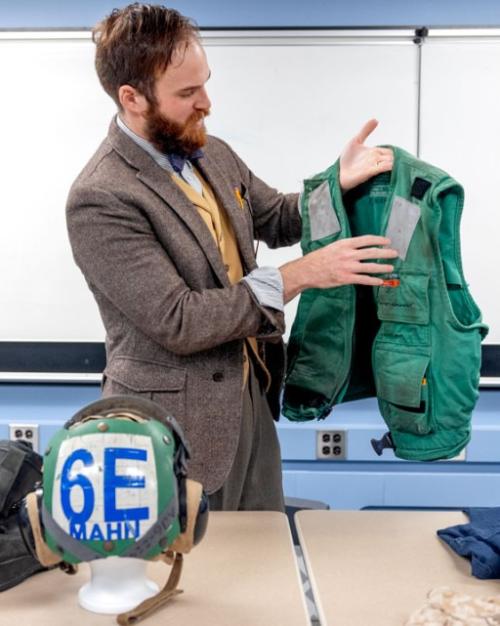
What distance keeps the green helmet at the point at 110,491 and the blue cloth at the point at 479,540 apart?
0.55 metres

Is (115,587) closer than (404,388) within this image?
Yes

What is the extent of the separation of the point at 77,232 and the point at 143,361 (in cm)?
32

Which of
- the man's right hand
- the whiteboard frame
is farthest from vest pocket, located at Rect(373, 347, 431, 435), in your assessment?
the whiteboard frame

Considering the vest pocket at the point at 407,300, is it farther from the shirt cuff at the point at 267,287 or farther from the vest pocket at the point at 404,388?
the shirt cuff at the point at 267,287

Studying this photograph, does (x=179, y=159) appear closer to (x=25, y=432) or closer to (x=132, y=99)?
(x=132, y=99)

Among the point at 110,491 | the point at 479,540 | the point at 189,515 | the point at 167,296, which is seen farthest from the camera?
the point at 167,296

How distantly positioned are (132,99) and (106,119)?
1102mm

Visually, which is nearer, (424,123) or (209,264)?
(209,264)

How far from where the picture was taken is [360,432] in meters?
2.79

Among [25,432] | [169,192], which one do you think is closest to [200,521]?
[169,192]

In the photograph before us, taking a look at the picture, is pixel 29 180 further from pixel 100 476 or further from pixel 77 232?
pixel 100 476

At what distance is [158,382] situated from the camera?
175cm

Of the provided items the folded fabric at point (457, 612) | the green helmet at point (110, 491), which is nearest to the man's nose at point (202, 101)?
the green helmet at point (110, 491)

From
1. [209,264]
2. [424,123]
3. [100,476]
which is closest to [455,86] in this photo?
[424,123]
